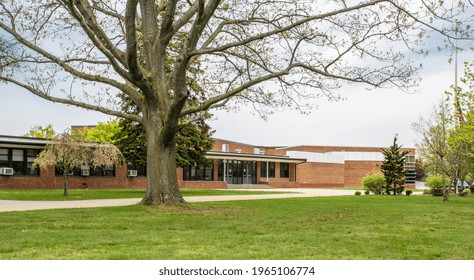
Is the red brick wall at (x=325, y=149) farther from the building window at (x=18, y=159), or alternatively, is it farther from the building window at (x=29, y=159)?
the building window at (x=18, y=159)

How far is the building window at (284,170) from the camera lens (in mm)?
65000

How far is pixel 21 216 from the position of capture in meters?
16.1

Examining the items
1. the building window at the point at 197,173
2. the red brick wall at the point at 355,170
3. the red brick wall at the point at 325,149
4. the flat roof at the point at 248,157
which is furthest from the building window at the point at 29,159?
the red brick wall at the point at 355,170

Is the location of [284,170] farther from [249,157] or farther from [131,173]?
[131,173]

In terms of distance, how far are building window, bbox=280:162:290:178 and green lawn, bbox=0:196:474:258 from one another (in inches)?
1882

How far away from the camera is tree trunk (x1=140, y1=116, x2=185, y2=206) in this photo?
2003 centimetres

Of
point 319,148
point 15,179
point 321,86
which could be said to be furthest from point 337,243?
point 319,148

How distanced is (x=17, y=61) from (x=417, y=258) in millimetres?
16535

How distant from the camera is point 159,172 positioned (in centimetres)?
2014

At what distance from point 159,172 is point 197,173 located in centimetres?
3409

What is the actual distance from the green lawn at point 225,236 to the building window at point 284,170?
157 ft

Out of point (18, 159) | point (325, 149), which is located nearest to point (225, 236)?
point (18, 159)

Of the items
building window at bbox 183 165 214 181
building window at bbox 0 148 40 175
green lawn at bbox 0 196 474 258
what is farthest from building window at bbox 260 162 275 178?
green lawn at bbox 0 196 474 258

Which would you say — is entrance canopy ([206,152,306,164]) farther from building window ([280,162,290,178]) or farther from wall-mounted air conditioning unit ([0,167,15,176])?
wall-mounted air conditioning unit ([0,167,15,176])
